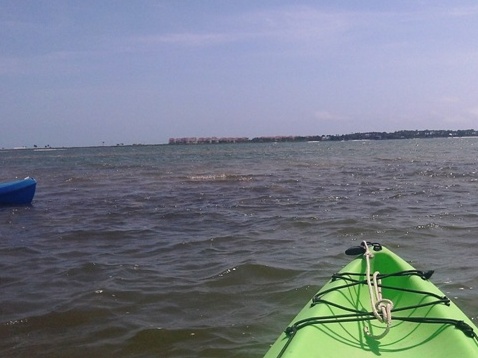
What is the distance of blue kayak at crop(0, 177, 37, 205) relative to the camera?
13367 millimetres

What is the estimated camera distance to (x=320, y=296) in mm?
3893

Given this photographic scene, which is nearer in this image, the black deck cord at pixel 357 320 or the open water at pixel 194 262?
the black deck cord at pixel 357 320

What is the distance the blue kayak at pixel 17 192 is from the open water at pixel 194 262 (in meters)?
0.32

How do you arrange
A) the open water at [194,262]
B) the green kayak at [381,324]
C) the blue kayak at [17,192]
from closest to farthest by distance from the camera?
the green kayak at [381,324] → the open water at [194,262] → the blue kayak at [17,192]

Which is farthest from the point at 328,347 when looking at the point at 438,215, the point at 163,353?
the point at 438,215

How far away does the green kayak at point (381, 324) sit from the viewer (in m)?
3.11

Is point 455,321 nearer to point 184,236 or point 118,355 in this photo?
point 118,355

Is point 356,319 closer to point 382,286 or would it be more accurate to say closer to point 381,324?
point 381,324

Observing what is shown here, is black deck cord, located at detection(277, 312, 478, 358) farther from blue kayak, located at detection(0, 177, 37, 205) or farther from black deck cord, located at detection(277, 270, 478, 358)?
blue kayak, located at detection(0, 177, 37, 205)

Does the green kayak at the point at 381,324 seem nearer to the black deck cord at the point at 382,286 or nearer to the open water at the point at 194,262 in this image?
the black deck cord at the point at 382,286

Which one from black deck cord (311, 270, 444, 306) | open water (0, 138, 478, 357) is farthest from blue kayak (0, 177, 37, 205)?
black deck cord (311, 270, 444, 306)

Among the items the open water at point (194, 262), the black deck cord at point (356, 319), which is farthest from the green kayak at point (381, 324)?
the open water at point (194, 262)

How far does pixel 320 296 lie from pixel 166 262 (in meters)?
3.53

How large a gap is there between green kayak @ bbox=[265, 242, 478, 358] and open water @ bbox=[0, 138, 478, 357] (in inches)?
34.5
